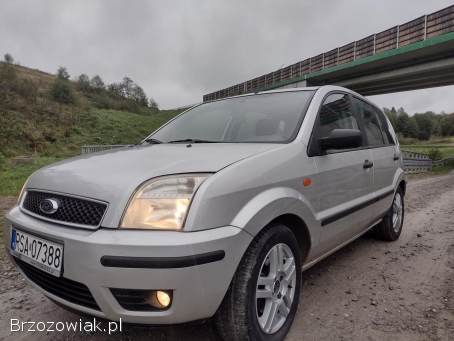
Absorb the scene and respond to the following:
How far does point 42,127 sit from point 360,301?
53.6 feet

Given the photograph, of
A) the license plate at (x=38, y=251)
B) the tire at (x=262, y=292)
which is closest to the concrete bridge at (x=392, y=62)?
the tire at (x=262, y=292)

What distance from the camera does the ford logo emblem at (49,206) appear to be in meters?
1.58

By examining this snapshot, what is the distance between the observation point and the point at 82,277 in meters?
1.39

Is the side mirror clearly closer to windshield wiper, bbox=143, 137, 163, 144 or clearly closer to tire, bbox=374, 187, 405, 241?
windshield wiper, bbox=143, 137, 163, 144

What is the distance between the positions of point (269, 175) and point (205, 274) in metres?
0.65

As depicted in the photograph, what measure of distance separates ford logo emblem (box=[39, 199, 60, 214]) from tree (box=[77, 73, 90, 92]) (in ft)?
101

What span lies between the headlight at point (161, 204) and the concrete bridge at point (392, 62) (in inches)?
728

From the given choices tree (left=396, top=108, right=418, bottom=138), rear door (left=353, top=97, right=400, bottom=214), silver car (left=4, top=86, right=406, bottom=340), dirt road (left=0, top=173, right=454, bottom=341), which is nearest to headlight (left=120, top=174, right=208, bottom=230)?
silver car (left=4, top=86, right=406, bottom=340)

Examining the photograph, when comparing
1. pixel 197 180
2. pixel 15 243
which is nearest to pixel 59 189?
pixel 15 243

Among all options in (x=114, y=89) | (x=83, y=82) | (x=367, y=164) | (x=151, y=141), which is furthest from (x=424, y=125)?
(x=151, y=141)

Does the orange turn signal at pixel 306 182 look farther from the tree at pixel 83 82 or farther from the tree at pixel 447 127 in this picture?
the tree at pixel 447 127

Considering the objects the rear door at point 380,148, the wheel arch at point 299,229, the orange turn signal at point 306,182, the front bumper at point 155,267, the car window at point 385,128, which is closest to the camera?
the front bumper at point 155,267

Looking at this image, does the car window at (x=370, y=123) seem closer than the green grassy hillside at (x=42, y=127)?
Yes

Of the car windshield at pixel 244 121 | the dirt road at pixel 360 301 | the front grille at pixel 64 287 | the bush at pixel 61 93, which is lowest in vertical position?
the dirt road at pixel 360 301
